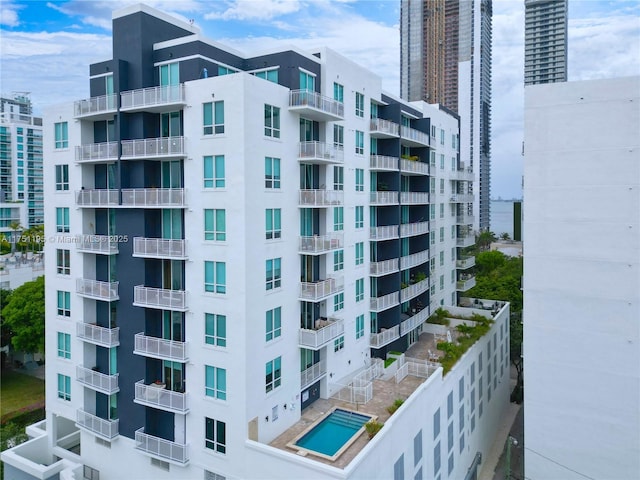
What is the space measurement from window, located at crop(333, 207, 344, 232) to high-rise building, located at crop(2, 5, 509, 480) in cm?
28

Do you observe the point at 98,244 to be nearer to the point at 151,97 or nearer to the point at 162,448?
the point at 151,97

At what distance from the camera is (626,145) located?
2342cm

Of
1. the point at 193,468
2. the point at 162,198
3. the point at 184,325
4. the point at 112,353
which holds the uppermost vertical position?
the point at 162,198

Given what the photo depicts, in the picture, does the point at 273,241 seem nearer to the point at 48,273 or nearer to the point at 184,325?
the point at 184,325

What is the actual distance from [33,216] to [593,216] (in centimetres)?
10328

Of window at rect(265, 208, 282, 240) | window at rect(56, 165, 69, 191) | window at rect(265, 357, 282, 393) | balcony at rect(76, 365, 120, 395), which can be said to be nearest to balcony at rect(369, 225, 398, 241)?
window at rect(265, 208, 282, 240)

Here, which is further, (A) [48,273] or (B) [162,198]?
(A) [48,273]

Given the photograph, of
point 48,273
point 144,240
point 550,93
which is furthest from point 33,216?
point 550,93

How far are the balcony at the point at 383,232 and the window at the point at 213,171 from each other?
13104mm

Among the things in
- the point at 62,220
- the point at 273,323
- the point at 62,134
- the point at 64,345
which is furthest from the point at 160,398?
the point at 62,134

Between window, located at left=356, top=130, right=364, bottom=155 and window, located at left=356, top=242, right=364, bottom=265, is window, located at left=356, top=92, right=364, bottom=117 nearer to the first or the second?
window, located at left=356, top=130, right=364, bottom=155

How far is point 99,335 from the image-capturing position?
23.9 m

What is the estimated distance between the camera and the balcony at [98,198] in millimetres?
23156

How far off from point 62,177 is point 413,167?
2322 centimetres
